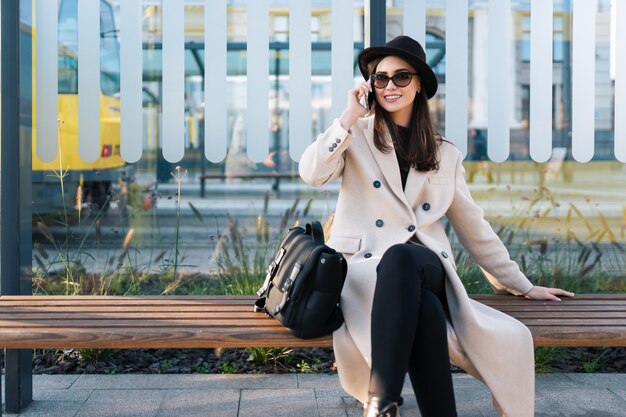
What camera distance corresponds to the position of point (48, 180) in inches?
229

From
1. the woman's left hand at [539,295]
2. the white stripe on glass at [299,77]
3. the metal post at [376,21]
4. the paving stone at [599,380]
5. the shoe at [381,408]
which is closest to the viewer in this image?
the shoe at [381,408]

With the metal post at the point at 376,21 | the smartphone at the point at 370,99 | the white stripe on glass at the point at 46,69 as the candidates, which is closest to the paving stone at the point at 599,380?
the smartphone at the point at 370,99

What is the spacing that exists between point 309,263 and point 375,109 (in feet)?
2.39

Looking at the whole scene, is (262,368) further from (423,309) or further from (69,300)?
(423,309)

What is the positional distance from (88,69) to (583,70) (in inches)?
80.7

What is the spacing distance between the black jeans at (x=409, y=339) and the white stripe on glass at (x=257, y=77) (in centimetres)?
121

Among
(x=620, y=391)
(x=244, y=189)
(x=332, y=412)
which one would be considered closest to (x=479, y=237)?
(x=332, y=412)

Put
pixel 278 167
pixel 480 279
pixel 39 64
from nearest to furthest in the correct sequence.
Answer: pixel 39 64, pixel 480 279, pixel 278 167

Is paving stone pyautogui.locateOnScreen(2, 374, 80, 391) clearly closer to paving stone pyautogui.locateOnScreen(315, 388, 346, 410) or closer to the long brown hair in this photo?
paving stone pyautogui.locateOnScreen(315, 388, 346, 410)

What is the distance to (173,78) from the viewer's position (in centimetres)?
370

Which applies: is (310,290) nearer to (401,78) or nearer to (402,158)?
(402,158)

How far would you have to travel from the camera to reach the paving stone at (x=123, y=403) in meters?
3.30

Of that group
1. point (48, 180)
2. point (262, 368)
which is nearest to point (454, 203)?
point (262, 368)

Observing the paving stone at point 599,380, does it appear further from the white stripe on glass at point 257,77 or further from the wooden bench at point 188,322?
the white stripe on glass at point 257,77
